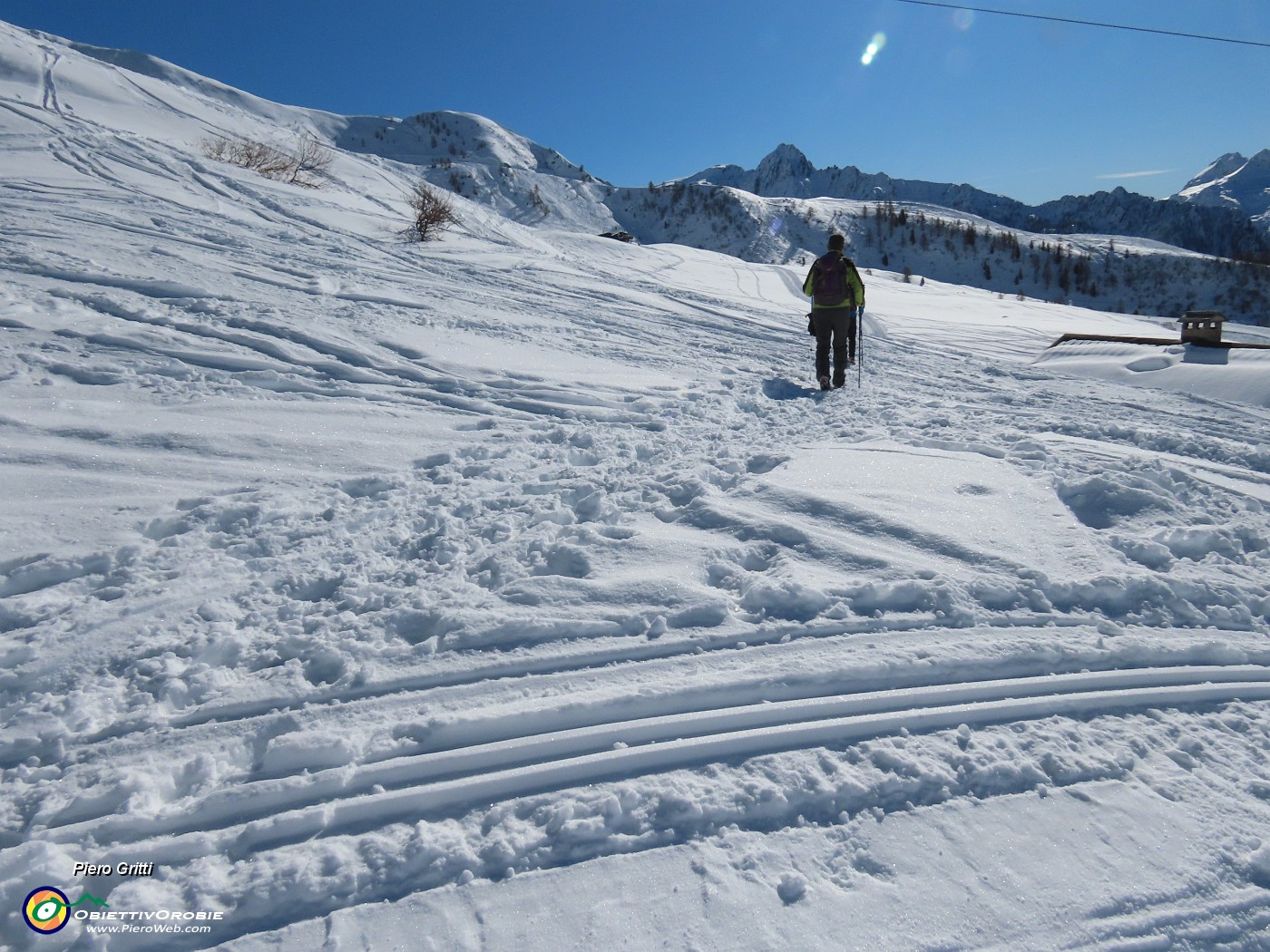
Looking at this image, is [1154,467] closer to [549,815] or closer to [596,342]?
[549,815]

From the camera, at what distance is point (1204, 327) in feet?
25.7

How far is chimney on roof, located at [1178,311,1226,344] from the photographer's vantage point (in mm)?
7785

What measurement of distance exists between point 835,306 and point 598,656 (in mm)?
5305

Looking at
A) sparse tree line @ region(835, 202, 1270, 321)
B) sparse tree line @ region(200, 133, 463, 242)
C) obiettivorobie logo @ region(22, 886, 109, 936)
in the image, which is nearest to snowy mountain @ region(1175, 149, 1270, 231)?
sparse tree line @ region(835, 202, 1270, 321)

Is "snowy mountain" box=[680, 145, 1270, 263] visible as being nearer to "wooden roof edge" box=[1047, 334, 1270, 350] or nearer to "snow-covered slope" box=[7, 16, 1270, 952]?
"wooden roof edge" box=[1047, 334, 1270, 350]

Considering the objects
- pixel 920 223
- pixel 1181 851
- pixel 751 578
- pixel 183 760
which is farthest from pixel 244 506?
pixel 920 223

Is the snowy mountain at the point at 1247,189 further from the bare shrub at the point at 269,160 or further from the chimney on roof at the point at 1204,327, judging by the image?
the bare shrub at the point at 269,160

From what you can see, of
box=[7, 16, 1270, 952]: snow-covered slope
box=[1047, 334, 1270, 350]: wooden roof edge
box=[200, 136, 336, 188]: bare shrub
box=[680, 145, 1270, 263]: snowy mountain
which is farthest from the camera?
box=[680, 145, 1270, 263]: snowy mountain

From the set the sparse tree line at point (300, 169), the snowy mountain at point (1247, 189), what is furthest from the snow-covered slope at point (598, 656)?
the snowy mountain at point (1247, 189)

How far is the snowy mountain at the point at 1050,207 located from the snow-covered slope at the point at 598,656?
7155cm

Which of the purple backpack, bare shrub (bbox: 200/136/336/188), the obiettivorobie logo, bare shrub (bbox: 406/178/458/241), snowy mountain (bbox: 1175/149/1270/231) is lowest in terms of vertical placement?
the obiettivorobie logo

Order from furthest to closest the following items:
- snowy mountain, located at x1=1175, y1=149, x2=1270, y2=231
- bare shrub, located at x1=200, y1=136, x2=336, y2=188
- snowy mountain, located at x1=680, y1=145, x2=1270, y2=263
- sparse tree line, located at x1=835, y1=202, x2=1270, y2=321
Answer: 1. snowy mountain, located at x1=1175, y1=149, x2=1270, y2=231
2. snowy mountain, located at x1=680, y1=145, x2=1270, y2=263
3. sparse tree line, located at x1=835, y1=202, x2=1270, y2=321
4. bare shrub, located at x1=200, y1=136, x2=336, y2=188

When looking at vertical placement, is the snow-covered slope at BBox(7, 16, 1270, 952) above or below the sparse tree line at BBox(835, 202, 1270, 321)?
below

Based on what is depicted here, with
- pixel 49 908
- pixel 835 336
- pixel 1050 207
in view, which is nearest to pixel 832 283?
pixel 835 336
